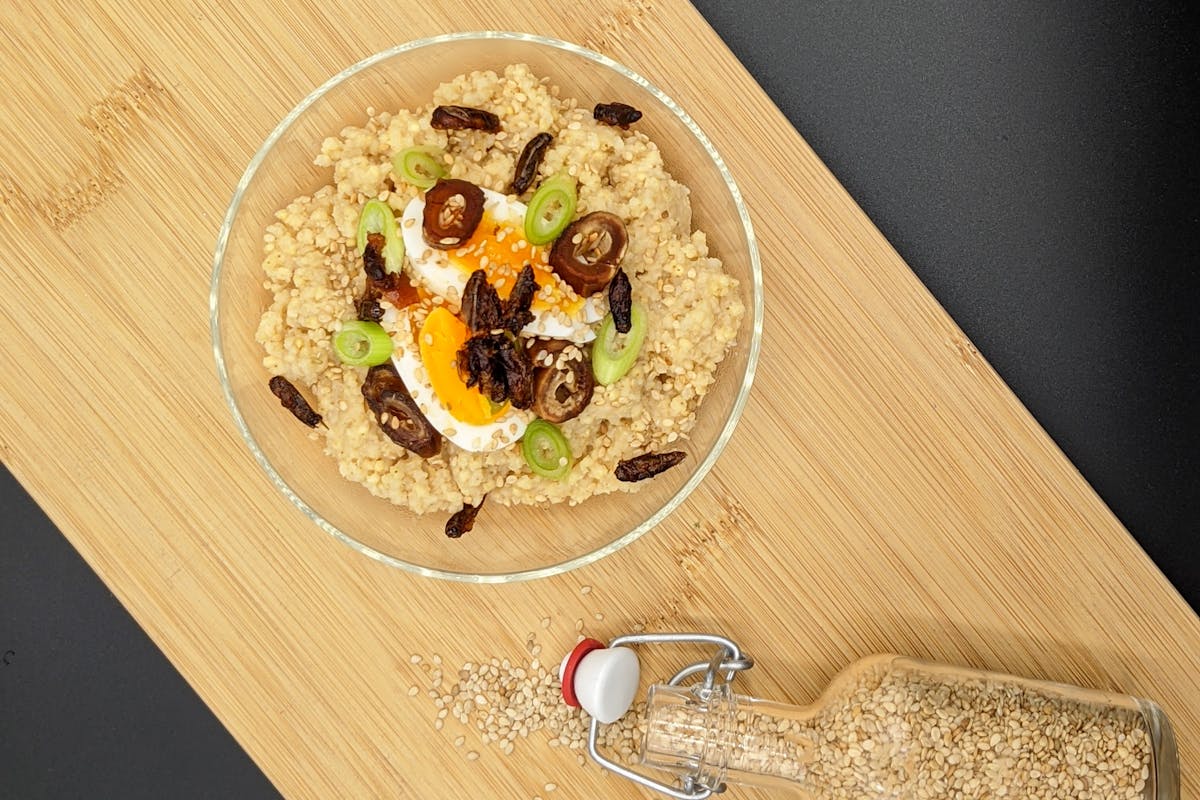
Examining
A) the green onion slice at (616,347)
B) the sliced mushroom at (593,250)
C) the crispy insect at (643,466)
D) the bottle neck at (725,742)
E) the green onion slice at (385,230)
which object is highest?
the green onion slice at (385,230)

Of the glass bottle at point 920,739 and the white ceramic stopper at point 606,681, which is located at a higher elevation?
the white ceramic stopper at point 606,681

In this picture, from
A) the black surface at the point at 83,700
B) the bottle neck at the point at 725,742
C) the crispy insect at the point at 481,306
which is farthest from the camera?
the black surface at the point at 83,700

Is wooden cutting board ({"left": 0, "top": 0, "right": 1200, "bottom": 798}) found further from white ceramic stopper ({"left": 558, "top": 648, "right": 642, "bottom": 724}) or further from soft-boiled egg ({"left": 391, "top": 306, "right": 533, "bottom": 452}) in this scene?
soft-boiled egg ({"left": 391, "top": 306, "right": 533, "bottom": 452})

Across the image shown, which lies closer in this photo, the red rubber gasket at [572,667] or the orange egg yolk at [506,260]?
the orange egg yolk at [506,260]

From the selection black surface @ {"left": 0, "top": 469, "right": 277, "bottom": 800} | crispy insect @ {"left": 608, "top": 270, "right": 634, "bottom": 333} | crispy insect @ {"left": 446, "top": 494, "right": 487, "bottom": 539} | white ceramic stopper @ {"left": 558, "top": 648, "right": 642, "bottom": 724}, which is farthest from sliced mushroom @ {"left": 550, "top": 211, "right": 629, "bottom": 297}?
black surface @ {"left": 0, "top": 469, "right": 277, "bottom": 800}

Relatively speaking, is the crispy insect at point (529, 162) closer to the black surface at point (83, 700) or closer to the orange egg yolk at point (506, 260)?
the orange egg yolk at point (506, 260)

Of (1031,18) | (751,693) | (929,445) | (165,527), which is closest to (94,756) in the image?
(165,527)

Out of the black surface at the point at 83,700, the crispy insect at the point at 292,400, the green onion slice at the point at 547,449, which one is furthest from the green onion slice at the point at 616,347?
the black surface at the point at 83,700

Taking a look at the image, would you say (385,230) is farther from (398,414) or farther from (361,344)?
(398,414)
